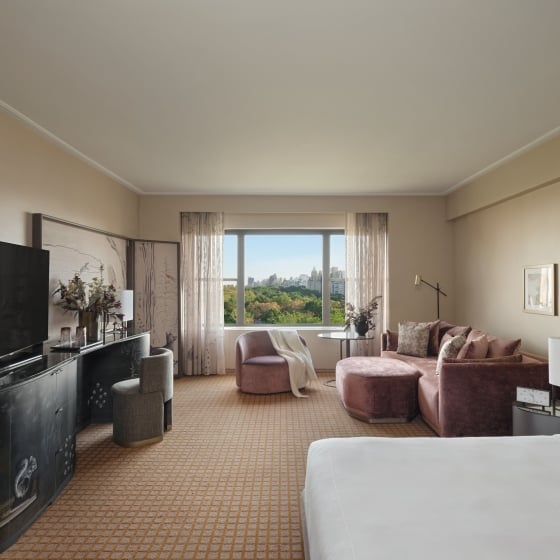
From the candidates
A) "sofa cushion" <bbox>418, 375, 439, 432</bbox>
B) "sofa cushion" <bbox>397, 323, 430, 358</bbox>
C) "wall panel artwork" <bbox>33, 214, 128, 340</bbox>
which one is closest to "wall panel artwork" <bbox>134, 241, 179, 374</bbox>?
"wall panel artwork" <bbox>33, 214, 128, 340</bbox>

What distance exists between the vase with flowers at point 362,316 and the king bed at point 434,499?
137 inches

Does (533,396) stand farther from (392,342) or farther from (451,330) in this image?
(392,342)

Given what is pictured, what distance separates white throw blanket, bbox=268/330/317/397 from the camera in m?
5.24

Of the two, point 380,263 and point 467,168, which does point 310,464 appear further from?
point 380,263

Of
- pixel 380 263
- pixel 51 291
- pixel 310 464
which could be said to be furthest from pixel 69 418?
pixel 380 263

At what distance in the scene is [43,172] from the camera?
3.73m

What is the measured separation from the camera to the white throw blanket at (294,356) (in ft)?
17.2

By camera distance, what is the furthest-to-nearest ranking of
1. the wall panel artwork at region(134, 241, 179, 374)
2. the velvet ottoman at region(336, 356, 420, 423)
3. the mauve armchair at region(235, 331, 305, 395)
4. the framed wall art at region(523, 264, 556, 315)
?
1. the wall panel artwork at region(134, 241, 179, 374)
2. the mauve armchair at region(235, 331, 305, 395)
3. the velvet ottoman at region(336, 356, 420, 423)
4. the framed wall art at region(523, 264, 556, 315)

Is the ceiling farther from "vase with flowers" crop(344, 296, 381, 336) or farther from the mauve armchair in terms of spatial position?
the mauve armchair

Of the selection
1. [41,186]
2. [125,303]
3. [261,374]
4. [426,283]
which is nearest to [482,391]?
[261,374]

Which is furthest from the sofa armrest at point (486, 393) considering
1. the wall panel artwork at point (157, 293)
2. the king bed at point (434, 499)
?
the wall panel artwork at point (157, 293)

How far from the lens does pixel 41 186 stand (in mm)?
3689

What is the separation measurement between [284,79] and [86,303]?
2864 millimetres

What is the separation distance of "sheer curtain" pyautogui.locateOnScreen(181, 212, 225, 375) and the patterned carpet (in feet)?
5.68
